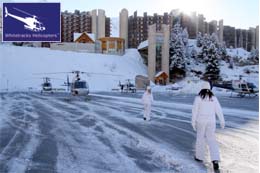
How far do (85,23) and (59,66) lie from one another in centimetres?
3599

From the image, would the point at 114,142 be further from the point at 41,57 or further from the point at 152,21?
the point at 152,21

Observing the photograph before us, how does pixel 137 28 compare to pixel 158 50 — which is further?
pixel 137 28

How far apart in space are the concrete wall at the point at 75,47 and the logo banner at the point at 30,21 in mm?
74940

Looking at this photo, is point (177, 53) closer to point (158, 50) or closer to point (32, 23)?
point (158, 50)

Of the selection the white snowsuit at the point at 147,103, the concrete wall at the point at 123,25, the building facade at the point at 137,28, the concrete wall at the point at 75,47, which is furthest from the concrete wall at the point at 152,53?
the white snowsuit at the point at 147,103

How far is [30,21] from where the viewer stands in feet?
36.1

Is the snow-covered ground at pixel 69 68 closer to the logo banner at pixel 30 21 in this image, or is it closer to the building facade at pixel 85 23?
the building facade at pixel 85 23

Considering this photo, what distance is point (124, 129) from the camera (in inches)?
512

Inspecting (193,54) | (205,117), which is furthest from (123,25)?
(205,117)

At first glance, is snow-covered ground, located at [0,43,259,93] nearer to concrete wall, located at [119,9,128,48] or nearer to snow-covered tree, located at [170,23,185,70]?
snow-covered tree, located at [170,23,185,70]

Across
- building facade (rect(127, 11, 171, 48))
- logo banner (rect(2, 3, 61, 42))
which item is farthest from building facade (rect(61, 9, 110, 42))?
logo banner (rect(2, 3, 61, 42))

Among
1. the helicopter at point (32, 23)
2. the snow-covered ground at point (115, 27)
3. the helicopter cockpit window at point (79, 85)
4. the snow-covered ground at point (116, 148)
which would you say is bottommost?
the snow-covered ground at point (116, 148)

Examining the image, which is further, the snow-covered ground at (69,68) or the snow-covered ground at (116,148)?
the snow-covered ground at (69,68)

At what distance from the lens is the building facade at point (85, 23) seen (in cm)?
10506
